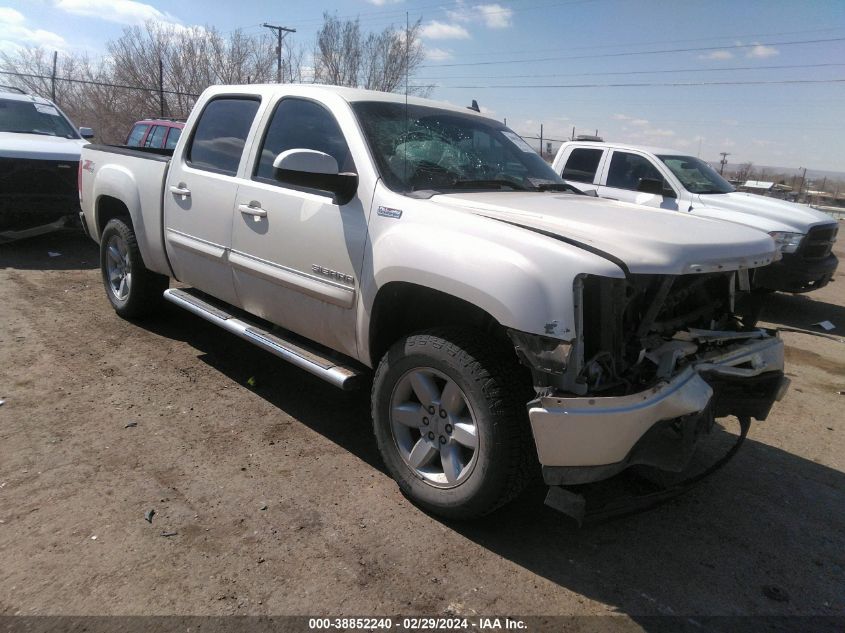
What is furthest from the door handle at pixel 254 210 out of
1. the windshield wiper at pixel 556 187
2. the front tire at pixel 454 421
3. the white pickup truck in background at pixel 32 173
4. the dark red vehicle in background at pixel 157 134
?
the dark red vehicle in background at pixel 157 134

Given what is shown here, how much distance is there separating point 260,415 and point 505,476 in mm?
1999

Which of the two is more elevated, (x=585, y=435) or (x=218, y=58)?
(x=218, y=58)

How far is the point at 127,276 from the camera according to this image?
5.47 m

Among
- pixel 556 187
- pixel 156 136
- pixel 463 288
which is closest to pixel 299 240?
pixel 463 288

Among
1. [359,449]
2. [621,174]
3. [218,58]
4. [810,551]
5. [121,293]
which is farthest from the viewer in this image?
[218,58]

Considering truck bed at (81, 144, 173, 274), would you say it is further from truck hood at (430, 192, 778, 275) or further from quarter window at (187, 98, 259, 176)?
truck hood at (430, 192, 778, 275)

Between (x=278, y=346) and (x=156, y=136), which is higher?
(x=156, y=136)

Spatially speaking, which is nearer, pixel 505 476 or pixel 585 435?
pixel 585 435

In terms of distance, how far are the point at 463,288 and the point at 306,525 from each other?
1.36 m

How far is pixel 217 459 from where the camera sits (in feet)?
11.5

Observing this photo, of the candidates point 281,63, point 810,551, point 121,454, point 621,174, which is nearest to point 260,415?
point 121,454

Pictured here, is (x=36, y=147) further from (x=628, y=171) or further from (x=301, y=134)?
(x=628, y=171)

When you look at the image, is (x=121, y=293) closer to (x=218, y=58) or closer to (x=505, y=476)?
(x=505, y=476)

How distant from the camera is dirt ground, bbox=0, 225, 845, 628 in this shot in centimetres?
253
